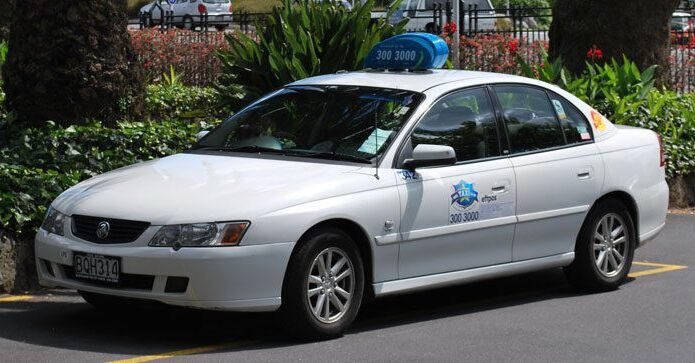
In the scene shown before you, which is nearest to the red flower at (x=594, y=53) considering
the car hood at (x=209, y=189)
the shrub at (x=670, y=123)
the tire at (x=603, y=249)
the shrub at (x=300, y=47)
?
the shrub at (x=670, y=123)

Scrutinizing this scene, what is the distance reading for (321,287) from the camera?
726 centimetres

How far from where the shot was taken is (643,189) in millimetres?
9289

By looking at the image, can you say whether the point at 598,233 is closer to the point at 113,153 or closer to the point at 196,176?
the point at 196,176

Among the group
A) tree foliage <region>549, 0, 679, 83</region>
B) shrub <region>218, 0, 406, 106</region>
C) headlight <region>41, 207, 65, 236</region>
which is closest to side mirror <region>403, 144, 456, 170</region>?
headlight <region>41, 207, 65, 236</region>

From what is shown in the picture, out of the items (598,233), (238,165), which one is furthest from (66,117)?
(598,233)

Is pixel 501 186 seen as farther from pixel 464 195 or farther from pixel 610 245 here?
pixel 610 245

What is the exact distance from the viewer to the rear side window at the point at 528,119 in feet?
28.2

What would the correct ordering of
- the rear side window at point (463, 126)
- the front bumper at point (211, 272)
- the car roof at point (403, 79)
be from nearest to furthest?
the front bumper at point (211, 272)
the rear side window at point (463, 126)
the car roof at point (403, 79)

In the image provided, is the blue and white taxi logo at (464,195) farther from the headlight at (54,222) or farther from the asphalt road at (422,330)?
the headlight at (54,222)

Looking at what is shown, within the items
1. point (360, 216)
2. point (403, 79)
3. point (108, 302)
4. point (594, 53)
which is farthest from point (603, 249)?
point (594, 53)

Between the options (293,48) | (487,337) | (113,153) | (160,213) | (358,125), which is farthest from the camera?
(293,48)

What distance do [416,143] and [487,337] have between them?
1250mm

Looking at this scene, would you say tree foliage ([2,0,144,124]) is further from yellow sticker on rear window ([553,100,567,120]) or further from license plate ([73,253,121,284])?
yellow sticker on rear window ([553,100,567,120])

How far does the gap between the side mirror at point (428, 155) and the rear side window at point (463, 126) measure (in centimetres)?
21
